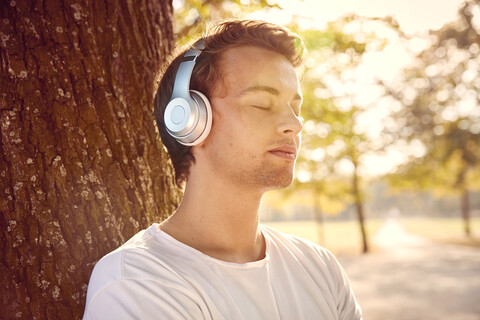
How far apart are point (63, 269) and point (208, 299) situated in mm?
709

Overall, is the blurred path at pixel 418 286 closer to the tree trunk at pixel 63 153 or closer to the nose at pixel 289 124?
the nose at pixel 289 124

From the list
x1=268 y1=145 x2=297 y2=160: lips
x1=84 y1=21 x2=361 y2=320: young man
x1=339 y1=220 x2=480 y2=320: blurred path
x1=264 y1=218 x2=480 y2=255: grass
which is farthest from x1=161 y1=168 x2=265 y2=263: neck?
x1=264 y1=218 x2=480 y2=255: grass

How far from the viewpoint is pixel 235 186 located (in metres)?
2.27

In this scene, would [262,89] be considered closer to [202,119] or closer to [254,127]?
[254,127]

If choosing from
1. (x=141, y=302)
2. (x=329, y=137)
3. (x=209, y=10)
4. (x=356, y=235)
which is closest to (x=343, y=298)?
(x=141, y=302)

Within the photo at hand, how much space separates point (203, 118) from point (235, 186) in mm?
389

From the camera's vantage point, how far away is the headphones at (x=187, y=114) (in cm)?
216

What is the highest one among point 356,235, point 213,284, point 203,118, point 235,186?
point 203,118

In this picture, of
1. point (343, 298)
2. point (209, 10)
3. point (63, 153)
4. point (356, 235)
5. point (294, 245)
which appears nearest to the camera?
point (63, 153)

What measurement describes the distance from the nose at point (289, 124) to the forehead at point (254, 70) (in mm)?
152

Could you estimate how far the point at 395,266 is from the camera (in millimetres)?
14148

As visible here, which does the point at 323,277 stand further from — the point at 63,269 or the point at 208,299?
the point at 63,269

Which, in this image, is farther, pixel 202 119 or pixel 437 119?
pixel 437 119

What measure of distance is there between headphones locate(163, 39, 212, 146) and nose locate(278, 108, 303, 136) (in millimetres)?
366
